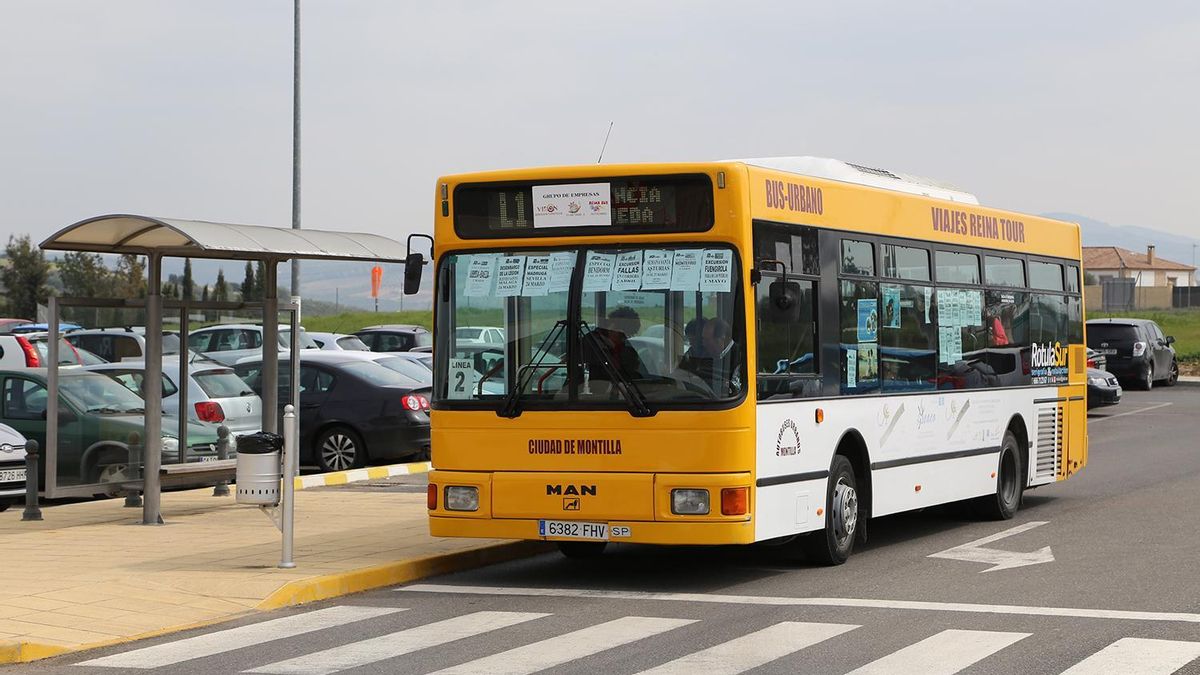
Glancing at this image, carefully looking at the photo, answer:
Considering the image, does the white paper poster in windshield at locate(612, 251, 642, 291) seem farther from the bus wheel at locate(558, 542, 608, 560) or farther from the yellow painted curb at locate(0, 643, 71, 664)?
the yellow painted curb at locate(0, 643, 71, 664)

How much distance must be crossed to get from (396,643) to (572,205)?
11.4 ft

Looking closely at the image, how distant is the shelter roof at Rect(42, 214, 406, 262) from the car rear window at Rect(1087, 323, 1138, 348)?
26.7 metres

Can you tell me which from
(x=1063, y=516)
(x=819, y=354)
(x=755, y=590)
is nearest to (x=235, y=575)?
(x=755, y=590)

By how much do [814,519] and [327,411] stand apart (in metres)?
10.1

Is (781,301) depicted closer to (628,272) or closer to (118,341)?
(628,272)

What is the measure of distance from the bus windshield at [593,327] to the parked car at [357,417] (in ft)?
29.7

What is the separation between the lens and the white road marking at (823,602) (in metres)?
9.88

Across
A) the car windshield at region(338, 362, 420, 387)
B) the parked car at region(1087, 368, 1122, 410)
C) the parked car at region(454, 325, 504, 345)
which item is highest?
the parked car at region(454, 325, 504, 345)

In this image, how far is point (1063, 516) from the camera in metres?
15.8

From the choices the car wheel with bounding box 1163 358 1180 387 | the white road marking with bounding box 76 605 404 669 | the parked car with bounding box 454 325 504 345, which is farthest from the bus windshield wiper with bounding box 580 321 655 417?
the car wheel with bounding box 1163 358 1180 387

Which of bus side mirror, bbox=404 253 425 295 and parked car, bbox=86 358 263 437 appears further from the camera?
parked car, bbox=86 358 263 437

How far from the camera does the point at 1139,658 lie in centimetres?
846

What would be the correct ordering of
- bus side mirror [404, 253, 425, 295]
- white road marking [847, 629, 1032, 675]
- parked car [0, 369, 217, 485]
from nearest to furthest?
white road marking [847, 629, 1032, 675]
bus side mirror [404, 253, 425, 295]
parked car [0, 369, 217, 485]

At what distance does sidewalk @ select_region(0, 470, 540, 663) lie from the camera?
9.95 meters
